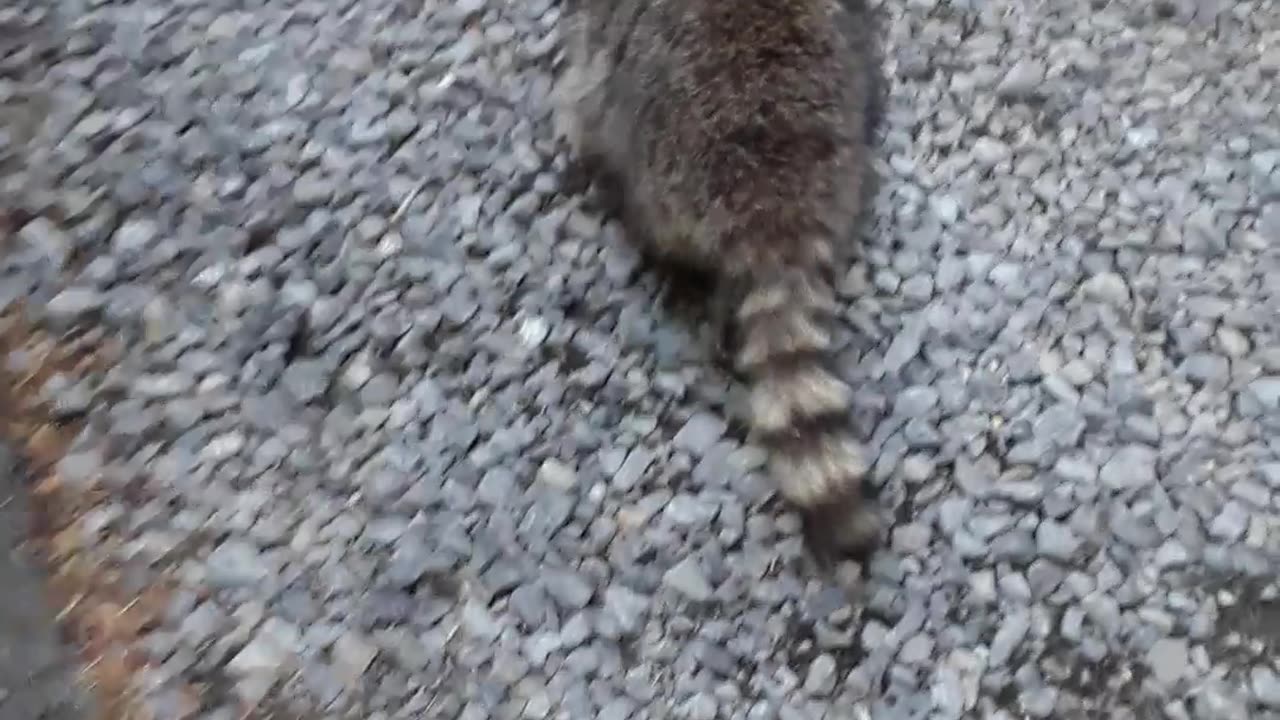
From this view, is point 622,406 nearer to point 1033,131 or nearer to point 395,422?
point 395,422

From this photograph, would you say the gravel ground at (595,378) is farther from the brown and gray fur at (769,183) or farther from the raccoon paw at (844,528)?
the brown and gray fur at (769,183)

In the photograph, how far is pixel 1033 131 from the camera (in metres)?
2.18

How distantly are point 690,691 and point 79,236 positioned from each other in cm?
119

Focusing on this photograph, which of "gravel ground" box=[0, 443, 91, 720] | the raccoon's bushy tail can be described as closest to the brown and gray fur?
the raccoon's bushy tail

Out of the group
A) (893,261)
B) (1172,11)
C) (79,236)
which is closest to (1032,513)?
(893,261)

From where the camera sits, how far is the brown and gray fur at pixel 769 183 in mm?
1646

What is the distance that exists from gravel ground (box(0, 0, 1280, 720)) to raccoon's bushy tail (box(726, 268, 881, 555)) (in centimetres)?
10

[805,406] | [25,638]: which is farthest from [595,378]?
[25,638]

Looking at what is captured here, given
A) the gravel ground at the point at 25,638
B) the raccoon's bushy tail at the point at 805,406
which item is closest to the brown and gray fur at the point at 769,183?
the raccoon's bushy tail at the point at 805,406

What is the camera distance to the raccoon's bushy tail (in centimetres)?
163

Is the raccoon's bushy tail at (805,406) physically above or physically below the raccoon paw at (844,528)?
above

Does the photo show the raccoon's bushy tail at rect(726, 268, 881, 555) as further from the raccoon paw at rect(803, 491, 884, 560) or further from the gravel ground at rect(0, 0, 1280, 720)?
the gravel ground at rect(0, 0, 1280, 720)

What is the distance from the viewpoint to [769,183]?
170cm

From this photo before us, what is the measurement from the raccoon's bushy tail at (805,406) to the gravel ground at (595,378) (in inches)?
4.1
